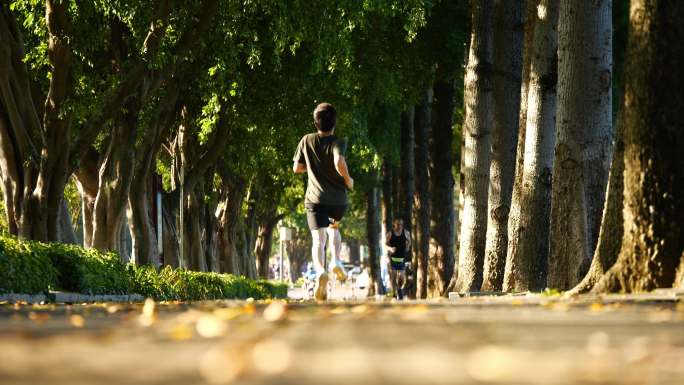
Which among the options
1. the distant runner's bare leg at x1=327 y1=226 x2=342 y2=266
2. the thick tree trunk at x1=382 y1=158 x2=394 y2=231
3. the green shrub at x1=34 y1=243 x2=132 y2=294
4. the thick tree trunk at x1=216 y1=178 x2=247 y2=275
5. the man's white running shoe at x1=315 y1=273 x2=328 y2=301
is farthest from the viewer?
the thick tree trunk at x1=382 y1=158 x2=394 y2=231

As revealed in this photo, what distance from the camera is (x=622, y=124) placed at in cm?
1146

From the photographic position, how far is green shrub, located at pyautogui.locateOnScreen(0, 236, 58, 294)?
16.1m

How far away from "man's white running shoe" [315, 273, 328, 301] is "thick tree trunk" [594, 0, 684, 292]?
14.9 ft

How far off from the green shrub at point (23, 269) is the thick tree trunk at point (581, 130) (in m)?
5.97

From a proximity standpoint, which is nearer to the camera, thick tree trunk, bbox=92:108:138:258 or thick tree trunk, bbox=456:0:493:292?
thick tree trunk, bbox=456:0:493:292

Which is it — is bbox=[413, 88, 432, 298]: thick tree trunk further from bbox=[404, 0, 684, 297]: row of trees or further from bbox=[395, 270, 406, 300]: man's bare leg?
bbox=[404, 0, 684, 297]: row of trees

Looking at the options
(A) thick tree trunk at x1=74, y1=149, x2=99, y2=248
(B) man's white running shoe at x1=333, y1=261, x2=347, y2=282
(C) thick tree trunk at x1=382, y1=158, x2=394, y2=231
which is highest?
(C) thick tree trunk at x1=382, y1=158, x2=394, y2=231

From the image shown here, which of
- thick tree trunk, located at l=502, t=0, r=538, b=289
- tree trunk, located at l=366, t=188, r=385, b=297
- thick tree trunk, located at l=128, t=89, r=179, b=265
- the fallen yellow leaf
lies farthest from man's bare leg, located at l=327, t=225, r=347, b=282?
tree trunk, located at l=366, t=188, r=385, b=297

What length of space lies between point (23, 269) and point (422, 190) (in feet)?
66.7

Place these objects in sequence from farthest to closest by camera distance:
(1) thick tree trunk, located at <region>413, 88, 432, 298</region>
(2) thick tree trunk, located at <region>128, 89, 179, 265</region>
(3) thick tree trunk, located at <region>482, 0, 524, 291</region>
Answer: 1. (1) thick tree trunk, located at <region>413, 88, 432, 298</region>
2. (2) thick tree trunk, located at <region>128, 89, 179, 265</region>
3. (3) thick tree trunk, located at <region>482, 0, 524, 291</region>

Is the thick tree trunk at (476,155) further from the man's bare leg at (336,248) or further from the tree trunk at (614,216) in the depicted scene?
the tree trunk at (614,216)

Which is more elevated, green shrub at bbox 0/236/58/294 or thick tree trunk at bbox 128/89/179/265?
thick tree trunk at bbox 128/89/179/265

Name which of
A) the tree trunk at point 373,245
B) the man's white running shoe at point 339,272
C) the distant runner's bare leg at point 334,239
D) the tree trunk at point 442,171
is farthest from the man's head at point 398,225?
the tree trunk at point 373,245

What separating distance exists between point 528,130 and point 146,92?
9538mm
